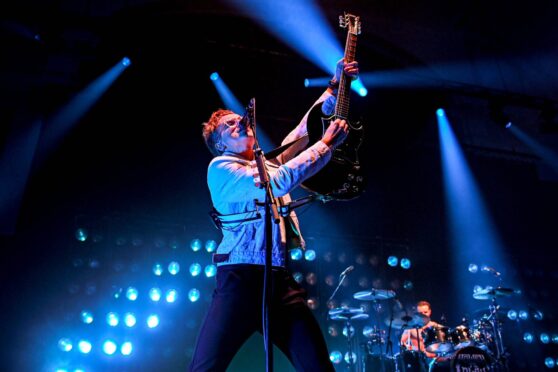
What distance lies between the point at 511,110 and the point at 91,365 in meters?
10.5

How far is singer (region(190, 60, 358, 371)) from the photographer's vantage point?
2.01 meters

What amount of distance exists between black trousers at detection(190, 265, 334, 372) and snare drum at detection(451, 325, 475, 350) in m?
5.28

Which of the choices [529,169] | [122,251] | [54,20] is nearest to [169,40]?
[54,20]

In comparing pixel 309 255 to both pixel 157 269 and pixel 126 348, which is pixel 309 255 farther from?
pixel 126 348

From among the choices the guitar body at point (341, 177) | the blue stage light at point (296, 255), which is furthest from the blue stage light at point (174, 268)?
the guitar body at point (341, 177)

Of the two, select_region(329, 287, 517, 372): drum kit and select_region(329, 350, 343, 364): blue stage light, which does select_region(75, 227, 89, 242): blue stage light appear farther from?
select_region(329, 350, 343, 364): blue stage light

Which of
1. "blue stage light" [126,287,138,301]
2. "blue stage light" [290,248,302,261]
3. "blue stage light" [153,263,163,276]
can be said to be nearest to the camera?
"blue stage light" [126,287,138,301]

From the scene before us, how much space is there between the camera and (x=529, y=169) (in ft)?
35.4

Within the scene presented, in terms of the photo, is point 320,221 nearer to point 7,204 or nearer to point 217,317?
point 7,204

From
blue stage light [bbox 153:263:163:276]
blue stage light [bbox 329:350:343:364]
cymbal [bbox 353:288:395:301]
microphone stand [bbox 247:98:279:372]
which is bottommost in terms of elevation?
blue stage light [bbox 329:350:343:364]

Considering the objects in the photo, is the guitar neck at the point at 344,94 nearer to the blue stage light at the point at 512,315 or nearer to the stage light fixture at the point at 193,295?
the stage light fixture at the point at 193,295

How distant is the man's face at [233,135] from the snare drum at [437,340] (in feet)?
18.0

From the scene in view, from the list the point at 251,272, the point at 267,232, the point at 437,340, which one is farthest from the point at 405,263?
the point at 267,232

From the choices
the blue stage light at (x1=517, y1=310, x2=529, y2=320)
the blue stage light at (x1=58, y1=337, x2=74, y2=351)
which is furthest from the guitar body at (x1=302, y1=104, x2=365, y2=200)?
the blue stage light at (x1=517, y1=310, x2=529, y2=320)
